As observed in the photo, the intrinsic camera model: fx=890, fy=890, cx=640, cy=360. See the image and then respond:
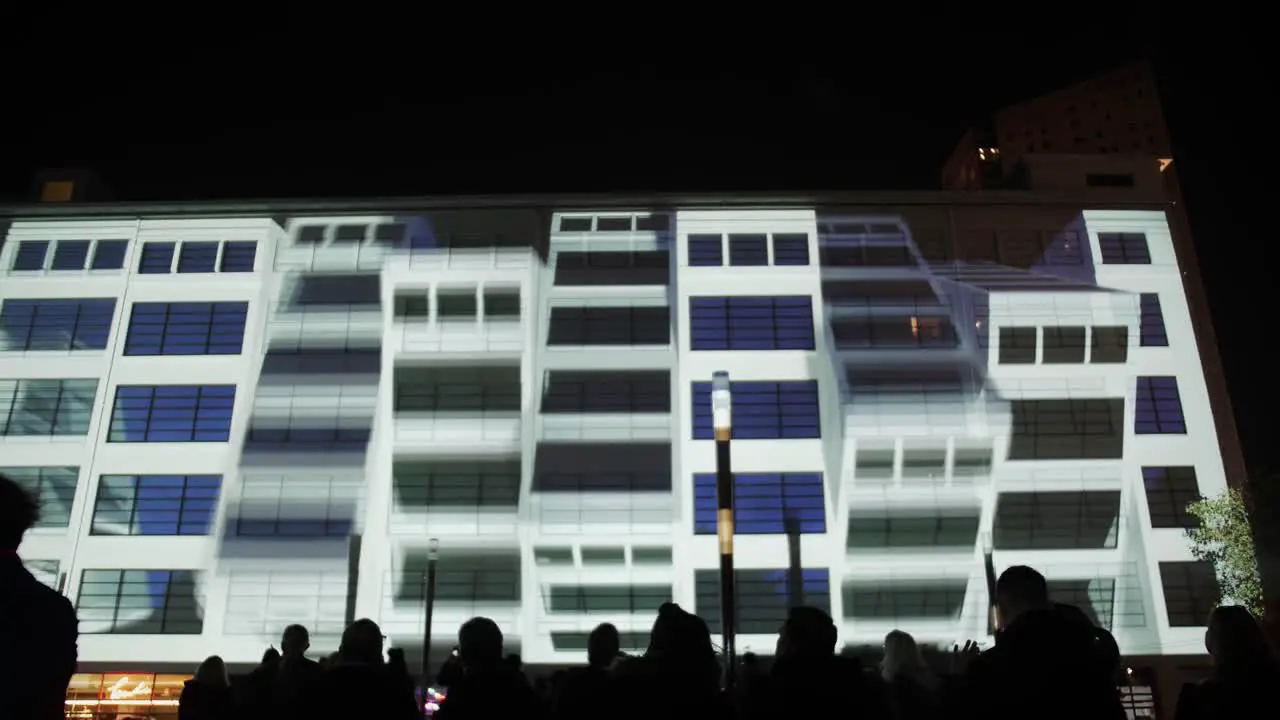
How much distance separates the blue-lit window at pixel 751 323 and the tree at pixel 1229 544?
10105mm

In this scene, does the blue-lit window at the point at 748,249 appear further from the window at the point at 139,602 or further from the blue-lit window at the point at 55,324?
the blue-lit window at the point at 55,324

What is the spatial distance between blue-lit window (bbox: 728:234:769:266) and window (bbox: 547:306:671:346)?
97.3 inches

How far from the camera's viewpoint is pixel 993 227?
25.0m

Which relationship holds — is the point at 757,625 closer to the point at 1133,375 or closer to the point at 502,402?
the point at 502,402

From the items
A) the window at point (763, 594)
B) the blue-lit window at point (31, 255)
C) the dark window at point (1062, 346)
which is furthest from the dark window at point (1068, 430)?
the blue-lit window at point (31, 255)

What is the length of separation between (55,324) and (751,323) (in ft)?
62.3

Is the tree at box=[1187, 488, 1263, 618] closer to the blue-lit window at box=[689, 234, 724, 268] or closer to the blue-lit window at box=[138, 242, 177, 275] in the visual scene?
the blue-lit window at box=[689, 234, 724, 268]

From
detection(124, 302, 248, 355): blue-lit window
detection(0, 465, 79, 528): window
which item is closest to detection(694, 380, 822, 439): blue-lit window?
detection(124, 302, 248, 355): blue-lit window

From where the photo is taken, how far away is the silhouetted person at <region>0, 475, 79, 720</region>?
2.72 meters

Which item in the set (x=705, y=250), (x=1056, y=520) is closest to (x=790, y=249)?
(x=705, y=250)

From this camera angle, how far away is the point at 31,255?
25.1 meters

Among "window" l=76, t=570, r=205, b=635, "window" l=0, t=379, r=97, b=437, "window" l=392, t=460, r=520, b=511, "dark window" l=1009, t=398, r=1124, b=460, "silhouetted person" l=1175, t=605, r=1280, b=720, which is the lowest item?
"silhouetted person" l=1175, t=605, r=1280, b=720

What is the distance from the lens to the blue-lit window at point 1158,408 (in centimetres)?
2294

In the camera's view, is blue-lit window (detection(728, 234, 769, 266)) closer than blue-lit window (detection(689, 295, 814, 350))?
No
